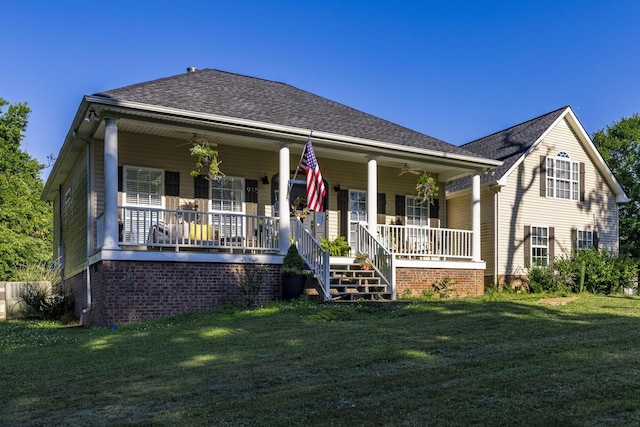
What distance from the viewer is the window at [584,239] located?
798 inches

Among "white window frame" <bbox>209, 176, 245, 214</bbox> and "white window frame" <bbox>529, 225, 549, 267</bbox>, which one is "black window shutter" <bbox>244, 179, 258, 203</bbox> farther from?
"white window frame" <bbox>529, 225, 549, 267</bbox>

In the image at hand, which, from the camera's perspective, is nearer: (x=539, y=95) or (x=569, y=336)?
(x=569, y=336)

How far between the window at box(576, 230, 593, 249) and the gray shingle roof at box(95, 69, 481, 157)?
262 inches

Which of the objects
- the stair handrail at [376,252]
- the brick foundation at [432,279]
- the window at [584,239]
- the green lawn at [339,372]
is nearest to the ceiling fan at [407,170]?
the stair handrail at [376,252]

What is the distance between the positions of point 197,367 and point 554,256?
51.0 feet

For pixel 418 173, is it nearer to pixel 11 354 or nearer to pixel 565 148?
pixel 565 148

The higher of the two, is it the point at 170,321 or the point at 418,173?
the point at 418,173

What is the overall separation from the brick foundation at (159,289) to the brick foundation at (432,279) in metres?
3.16

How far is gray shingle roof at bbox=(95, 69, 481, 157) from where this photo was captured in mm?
12812

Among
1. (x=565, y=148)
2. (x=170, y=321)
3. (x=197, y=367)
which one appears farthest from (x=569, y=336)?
(x=565, y=148)

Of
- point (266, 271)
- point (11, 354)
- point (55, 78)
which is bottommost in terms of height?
point (11, 354)

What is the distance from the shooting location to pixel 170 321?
424 inches

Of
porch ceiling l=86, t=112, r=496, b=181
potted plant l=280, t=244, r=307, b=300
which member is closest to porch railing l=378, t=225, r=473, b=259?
porch ceiling l=86, t=112, r=496, b=181

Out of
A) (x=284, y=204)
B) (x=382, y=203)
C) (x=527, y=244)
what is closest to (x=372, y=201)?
(x=284, y=204)
